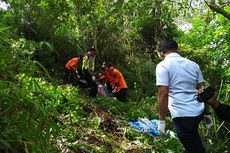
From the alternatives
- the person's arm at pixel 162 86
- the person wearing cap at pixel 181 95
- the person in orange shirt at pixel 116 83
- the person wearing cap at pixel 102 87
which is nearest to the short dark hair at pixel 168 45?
the person wearing cap at pixel 181 95

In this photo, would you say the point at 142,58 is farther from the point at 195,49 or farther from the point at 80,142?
the point at 80,142

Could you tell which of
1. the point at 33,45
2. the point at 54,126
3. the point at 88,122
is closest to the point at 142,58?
the point at 33,45

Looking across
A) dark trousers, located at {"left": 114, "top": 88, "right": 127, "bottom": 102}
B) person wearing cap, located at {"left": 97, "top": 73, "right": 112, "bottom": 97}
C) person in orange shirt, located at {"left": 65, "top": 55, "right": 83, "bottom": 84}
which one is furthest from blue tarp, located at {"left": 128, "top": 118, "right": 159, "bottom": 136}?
person in orange shirt, located at {"left": 65, "top": 55, "right": 83, "bottom": 84}

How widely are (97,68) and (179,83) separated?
33.9 feet

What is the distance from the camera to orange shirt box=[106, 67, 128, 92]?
11.1 m

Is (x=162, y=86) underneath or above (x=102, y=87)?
above

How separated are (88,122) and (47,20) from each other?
309 inches

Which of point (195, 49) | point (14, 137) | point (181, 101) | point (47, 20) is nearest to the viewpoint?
point (14, 137)

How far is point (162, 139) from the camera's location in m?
5.80

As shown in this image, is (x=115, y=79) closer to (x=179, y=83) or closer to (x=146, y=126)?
(x=146, y=126)

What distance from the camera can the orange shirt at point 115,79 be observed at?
11148mm

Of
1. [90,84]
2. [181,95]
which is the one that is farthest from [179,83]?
[90,84]

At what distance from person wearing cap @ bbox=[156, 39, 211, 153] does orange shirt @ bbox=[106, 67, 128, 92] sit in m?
6.70

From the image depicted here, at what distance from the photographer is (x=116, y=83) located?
37.0 feet
